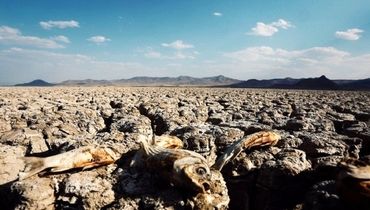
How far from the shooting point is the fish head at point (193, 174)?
370cm

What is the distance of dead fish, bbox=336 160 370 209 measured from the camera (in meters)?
3.28

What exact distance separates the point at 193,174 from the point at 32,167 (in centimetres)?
183

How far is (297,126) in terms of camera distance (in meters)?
6.83

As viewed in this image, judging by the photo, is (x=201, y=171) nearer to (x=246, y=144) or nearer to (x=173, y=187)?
(x=173, y=187)

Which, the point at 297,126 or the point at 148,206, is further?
the point at 297,126

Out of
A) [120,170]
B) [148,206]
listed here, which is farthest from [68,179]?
[148,206]

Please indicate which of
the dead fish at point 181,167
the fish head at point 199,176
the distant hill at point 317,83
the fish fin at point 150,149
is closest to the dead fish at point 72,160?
the fish fin at point 150,149

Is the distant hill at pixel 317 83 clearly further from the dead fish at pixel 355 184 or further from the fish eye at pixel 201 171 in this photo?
the fish eye at pixel 201 171

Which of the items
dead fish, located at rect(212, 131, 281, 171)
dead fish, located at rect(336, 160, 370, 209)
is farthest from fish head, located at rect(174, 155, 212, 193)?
dead fish, located at rect(336, 160, 370, 209)

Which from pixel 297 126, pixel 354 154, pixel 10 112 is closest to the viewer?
pixel 354 154

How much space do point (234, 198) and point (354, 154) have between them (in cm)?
207

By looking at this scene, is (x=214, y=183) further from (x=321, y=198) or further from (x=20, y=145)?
(x=20, y=145)

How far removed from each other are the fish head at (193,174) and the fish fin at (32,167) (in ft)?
5.06

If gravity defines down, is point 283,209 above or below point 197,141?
below
